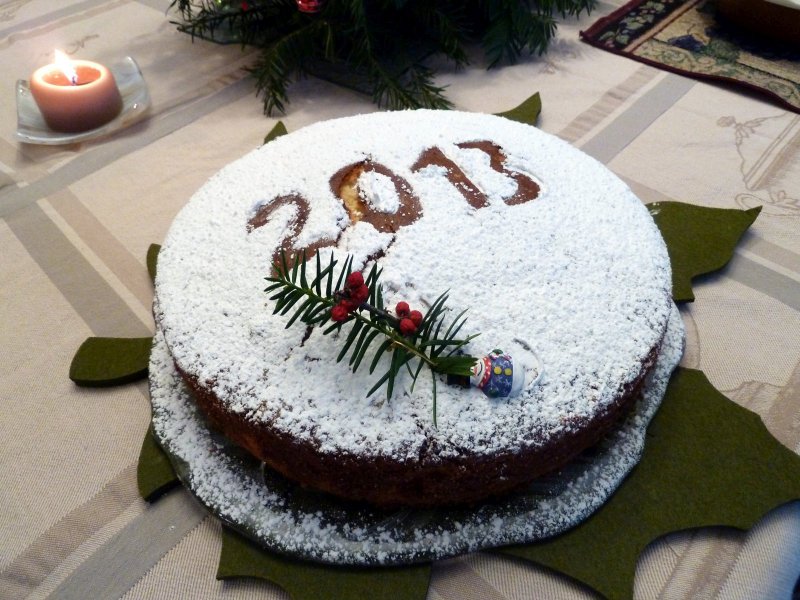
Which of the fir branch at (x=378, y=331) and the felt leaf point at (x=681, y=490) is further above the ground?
the fir branch at (x=378, y=331)

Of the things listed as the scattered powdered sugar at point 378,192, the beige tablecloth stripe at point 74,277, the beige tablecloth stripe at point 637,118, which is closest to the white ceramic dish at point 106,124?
the beige tablecloth stripe at point 74,277

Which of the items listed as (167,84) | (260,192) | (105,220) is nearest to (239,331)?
(260,192)

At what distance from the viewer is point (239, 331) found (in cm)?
77

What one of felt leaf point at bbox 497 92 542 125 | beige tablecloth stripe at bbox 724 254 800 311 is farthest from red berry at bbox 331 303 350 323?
felt leaf point at bbox 497 92 542 125

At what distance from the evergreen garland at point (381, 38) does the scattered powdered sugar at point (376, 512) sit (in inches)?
36.0

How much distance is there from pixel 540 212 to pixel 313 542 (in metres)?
0.55

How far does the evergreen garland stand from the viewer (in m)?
1.47

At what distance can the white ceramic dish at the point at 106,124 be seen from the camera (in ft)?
4.77

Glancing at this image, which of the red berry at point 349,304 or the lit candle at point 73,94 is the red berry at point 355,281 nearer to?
the red berry at point 349,304

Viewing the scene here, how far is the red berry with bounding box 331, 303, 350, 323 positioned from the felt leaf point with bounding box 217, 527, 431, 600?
31 centimetres

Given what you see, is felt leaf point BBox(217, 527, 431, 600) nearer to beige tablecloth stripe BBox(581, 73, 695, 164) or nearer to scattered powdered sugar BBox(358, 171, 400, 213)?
scattered powdered sugar BBox(358, 171, 400, 213)

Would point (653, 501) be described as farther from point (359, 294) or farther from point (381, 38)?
point (381, 38)

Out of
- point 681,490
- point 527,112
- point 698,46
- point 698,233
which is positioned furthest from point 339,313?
point 698,46

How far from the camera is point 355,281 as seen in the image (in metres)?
0.64
